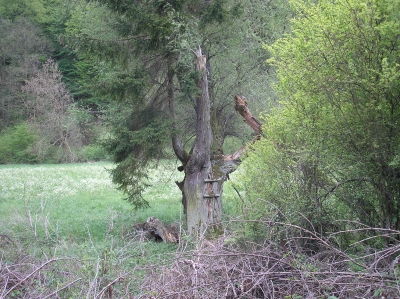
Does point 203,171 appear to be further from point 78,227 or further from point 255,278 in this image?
point 255,278

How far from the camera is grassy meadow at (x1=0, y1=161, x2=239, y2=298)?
662 centimetres

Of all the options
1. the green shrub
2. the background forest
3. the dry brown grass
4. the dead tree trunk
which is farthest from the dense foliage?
the green shrub

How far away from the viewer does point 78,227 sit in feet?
47.0

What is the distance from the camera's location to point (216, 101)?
584 inches

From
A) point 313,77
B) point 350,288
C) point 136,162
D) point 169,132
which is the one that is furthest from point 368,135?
point 136,162

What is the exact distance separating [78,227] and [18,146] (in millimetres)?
32426

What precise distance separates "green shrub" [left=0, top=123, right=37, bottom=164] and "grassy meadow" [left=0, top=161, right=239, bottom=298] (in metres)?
12.1

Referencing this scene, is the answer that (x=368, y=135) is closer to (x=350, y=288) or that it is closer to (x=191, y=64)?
(x=350, y=288)

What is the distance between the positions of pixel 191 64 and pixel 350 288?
326 inches

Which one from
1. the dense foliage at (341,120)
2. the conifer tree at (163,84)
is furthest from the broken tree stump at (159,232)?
the dense foliage at (341,120)

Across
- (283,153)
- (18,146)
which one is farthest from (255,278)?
(18,146)

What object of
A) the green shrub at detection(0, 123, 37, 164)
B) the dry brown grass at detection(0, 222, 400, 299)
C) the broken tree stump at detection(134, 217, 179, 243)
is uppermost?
the green shrub at detection(0, 123, 37, 164)

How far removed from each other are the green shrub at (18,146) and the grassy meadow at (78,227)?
12128 millimetres

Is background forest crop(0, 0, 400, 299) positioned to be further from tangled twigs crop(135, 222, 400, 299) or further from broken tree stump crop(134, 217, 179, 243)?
broken tree stump crop(134, 217, 179, 243)
